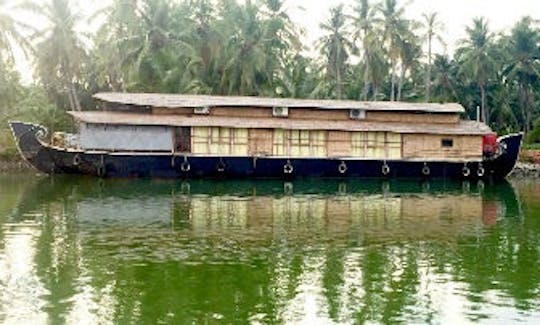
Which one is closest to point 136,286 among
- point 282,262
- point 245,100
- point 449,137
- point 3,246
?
point 282,262

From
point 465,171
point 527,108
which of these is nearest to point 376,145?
point 465,171

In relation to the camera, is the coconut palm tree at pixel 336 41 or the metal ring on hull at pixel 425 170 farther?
the coconut palm tree at pixel 336 41

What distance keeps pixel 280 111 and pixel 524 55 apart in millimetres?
22819

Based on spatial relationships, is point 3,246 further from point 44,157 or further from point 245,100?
point 245,100

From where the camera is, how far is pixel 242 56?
145 ft

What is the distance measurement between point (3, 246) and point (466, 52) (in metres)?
41.3

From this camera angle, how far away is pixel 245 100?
1420 inches

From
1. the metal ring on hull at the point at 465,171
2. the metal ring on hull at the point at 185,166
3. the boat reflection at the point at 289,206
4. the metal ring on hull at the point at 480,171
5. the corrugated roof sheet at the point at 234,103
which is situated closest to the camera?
the boat reflection at the point at 289,206

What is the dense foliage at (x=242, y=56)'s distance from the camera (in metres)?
41.9

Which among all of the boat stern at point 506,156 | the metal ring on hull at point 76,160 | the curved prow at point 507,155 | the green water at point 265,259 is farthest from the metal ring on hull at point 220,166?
the curved prow at point 507,155

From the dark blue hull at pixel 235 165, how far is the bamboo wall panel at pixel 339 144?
1.97 feet

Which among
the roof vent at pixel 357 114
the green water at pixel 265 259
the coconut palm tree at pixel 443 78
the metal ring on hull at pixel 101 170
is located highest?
the coconut palm tree at pixel 443 78

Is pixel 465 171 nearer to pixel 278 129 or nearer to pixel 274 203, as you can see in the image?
pixel 278 129

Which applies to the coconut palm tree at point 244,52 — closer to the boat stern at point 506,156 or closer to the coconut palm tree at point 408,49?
the coconut palm tree at point 408,49
